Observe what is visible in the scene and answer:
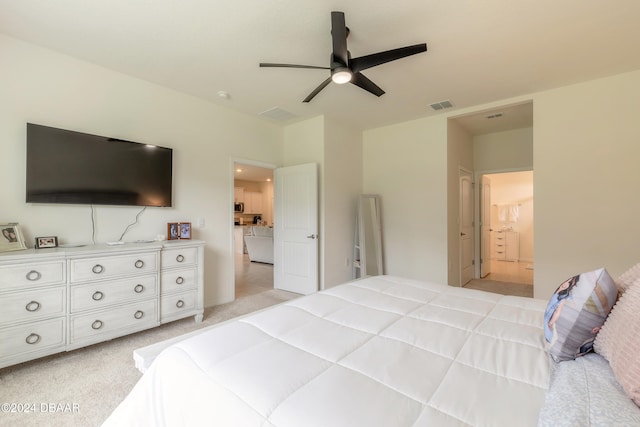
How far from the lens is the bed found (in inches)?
29.5

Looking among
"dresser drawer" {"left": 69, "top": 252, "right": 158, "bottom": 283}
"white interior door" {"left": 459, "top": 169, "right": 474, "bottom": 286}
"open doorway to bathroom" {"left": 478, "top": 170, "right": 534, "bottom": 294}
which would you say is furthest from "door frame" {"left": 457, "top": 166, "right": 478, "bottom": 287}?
"dresser drawer" {"left": 69, "top": 252, "right": 158, "bottom": 283}

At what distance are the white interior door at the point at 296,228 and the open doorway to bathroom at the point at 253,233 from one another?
474mm

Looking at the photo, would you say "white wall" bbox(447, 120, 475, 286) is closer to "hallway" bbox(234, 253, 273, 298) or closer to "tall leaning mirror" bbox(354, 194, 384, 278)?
"tall leaning mirror" bbox(354, 194, 384, 278)

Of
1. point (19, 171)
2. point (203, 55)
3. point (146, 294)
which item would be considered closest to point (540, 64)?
point (203, 55)

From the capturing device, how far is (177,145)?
10.9 feet

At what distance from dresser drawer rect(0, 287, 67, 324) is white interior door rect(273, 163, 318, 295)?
265 centimetres

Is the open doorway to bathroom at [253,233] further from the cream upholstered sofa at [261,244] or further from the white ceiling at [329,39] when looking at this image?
the white ceiling at [329,39]

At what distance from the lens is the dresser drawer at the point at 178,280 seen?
9.07 ft

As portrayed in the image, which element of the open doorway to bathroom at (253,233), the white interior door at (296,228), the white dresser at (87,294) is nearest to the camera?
the white dresser at (87,294)

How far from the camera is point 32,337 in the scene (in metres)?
→ 2.04

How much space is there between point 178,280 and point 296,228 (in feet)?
6.09

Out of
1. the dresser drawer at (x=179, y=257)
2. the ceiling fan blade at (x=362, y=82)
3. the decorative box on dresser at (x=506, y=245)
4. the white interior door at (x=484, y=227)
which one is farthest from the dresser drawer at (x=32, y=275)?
the decorative box on dresser at (x=506, y=245)

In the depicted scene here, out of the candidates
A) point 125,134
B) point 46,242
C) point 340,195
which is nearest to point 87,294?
point 46,242

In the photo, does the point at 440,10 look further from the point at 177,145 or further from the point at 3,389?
the point at 3,389
